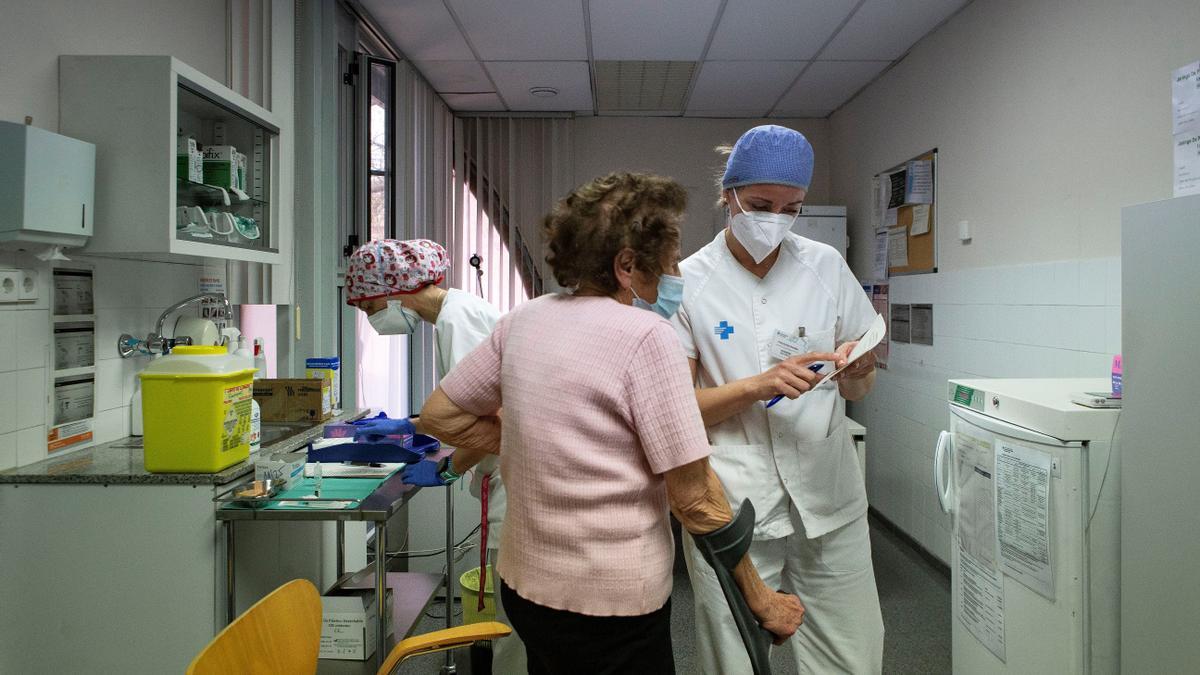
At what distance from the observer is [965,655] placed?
2.30 metres

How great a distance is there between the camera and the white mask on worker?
1.55 metres

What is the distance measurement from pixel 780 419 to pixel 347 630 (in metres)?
1.36

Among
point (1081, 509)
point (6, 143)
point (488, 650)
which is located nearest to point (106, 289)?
point (6, 143)

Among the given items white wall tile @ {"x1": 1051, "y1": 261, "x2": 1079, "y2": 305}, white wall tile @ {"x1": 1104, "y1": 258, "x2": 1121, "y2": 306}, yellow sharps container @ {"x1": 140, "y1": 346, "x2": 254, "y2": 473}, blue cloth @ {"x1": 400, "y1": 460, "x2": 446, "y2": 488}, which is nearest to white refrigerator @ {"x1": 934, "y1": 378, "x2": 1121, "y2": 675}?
white wall tile @ {"x1": 1104, "y1": 258, "x2": 1121, "y2": 306}

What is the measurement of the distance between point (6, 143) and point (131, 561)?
0.95 metres

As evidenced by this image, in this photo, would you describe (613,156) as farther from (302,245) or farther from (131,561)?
(131,561)

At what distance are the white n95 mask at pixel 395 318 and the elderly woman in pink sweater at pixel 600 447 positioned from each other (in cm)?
115

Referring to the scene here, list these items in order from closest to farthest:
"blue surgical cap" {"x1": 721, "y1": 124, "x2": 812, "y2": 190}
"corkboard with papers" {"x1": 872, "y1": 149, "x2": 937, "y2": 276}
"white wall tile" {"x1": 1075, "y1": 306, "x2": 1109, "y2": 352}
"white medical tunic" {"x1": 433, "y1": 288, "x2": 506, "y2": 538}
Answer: "blue surgical cap" {"x1": 721, "y1": 124, "x2": 812, "y2": 190} < "white medical tunic" {"x1": 433, "y1": 288, "x2": 506, "y2": 538} < "white wall tile" {"x1": 1075, "y1": 306, "x2": 1109, "y2": 352} < "corkboard with papers" {"x1": 872, "y1": 149, "x2": 937, "y2": 276}

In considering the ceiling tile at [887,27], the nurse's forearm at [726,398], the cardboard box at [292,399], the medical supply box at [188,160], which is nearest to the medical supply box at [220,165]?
the medical supply box at [188,160]

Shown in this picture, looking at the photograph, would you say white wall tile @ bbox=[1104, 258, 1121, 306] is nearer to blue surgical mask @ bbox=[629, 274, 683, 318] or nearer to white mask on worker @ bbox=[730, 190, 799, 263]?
white mask on worker @ bbox=[730, 190, 799, 263]

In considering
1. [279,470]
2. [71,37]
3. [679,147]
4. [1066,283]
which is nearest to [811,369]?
[279,470]

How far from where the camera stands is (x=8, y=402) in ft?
5.74

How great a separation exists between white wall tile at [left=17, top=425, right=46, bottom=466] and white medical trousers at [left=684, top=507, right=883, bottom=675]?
1576 mm

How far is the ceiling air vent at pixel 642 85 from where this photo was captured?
174 inches
